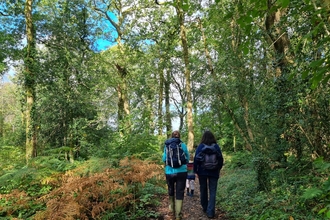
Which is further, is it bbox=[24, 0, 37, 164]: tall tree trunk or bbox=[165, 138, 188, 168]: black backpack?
bbox=[24, 0, 37, 164]: tall tree trunk

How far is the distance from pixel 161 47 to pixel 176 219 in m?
13.3

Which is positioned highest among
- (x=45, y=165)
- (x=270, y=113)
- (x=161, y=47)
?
(x=161, y=47)

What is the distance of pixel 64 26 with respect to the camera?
15.5m

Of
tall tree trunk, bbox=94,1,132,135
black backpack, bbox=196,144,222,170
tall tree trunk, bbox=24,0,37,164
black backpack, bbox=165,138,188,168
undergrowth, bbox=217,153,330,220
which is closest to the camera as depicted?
undergrowth, bbox=217,153,330,220

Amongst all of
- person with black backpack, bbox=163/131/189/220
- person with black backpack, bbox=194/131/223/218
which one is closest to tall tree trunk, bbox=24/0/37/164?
→ person with black backpack, bbox=163/131/189/220

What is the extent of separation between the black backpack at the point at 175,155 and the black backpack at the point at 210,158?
49 cm

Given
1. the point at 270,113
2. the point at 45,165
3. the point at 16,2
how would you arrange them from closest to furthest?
the point at 270,113, the point at 45,165, the point at 16,2

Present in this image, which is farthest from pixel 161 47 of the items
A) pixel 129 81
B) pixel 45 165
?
pixel 45 165

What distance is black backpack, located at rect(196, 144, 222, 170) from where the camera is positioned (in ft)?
18.5

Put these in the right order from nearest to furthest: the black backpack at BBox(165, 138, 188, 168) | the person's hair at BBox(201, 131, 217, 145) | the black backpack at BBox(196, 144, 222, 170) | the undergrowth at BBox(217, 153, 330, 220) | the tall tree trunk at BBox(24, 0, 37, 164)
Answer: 1. the undergrowth at BBox(217, 153, 330, 220)
2. the black backpack at BBox(165, 138, 188, 168)
3. the black backpack at BBox(196, 144, 222, 170)
4. the person's hair at BBox(201, 131, 217, 145)
5. the tall tree trunk at BBox(24, 0, 37, 164)

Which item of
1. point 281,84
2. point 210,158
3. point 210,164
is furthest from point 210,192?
point 281,84

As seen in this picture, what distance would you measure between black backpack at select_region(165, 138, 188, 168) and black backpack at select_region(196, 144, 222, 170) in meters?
0.49

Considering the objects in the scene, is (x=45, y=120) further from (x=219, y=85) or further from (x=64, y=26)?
(x=219, y=85)

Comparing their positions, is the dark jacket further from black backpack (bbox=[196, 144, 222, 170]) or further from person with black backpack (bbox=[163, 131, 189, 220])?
person with black backpack (bbox=[163, 131, 189, 220])
